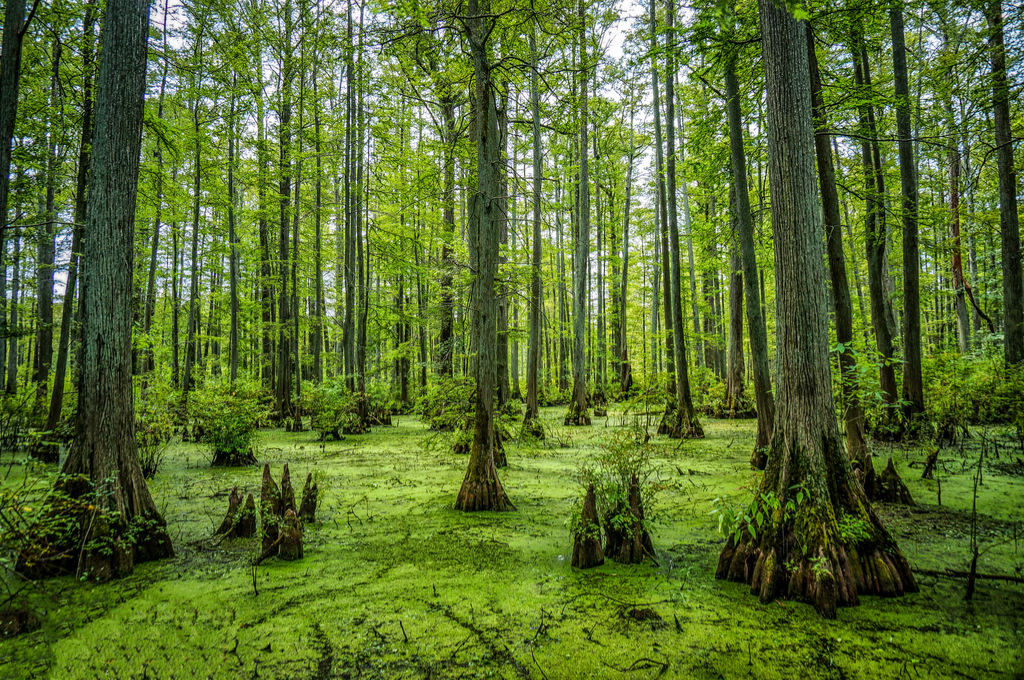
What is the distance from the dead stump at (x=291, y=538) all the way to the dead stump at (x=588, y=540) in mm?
2291

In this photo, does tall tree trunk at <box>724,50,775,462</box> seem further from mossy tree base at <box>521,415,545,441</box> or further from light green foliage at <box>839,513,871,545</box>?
mossy tree base at <box>521,415,545,441</box>

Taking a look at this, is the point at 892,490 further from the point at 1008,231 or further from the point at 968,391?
the point at 1008,231

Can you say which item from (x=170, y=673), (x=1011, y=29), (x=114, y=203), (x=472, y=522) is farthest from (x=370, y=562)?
(x=1011, y=29)

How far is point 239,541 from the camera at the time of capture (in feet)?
13.6

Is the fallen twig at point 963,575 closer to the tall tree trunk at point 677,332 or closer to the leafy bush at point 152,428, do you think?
the tall tree trunk at point 677,332

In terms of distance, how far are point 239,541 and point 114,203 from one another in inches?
121

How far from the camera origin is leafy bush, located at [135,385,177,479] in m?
6.28

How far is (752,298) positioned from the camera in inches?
257

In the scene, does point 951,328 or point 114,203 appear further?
point 951,328

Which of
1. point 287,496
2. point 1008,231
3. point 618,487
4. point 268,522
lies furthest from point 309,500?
point 1008,231

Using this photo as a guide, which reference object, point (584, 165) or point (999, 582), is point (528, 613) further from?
point (584, 165)

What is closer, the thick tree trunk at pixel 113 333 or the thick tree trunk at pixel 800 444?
the thick tree trunk at pixel 800 444

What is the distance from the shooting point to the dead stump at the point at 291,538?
3734mm

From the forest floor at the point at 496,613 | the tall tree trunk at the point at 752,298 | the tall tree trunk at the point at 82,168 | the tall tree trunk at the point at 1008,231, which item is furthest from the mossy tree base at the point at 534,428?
the tall tree trunk at the point at 1008,231
